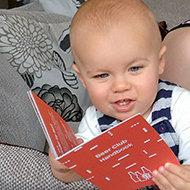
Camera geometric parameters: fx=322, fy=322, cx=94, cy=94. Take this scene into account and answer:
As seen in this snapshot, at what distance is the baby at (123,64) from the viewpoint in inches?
29.0

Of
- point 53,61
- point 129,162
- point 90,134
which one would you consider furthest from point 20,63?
point 129,162

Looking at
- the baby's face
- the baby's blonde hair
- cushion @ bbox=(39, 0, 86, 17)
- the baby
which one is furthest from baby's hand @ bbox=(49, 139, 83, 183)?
cushion @ bbox=(39, 0, 86, 17)

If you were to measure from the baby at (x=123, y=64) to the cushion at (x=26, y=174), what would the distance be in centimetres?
2

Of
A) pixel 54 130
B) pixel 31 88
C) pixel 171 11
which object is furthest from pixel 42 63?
pixel 171 11

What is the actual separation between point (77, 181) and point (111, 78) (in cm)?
25

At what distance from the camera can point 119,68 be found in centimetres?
73

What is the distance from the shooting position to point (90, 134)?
3.11 ft

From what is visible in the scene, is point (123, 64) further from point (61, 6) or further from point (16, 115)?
point (61, 6)

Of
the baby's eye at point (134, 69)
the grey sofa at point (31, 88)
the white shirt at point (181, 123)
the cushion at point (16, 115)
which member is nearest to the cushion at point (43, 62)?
the grey sofa at point (31, 88)

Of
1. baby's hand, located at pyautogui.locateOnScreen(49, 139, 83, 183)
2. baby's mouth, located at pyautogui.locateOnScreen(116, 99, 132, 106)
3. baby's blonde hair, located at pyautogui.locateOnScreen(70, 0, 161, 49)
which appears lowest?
baby's hand, located at pyautogui.locateOnScreen(49, 139, 83, 183)

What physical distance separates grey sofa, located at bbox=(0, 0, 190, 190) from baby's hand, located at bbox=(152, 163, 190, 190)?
0.16 m

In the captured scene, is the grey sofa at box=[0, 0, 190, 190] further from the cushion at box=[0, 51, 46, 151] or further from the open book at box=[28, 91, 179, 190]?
the open book at box=[28, 91, 179, 190]

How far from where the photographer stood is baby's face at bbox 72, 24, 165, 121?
0.73 meters

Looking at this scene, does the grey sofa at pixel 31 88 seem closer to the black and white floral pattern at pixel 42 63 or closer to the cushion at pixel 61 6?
the black and white floral pattern at pixel 42 63
